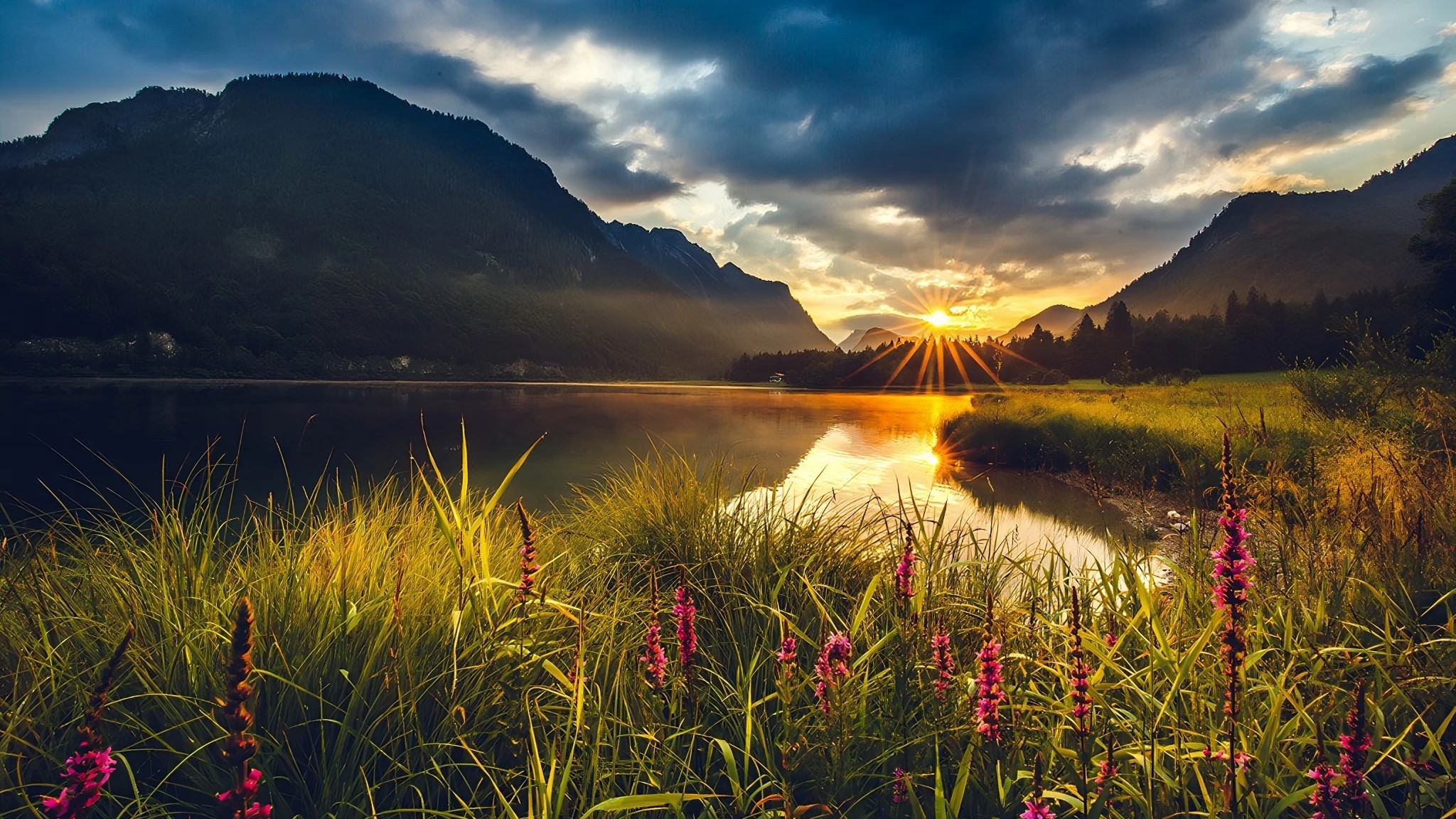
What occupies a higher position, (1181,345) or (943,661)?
(1181,345)

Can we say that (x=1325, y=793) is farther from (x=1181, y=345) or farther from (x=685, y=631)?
(x=1181, y=345)

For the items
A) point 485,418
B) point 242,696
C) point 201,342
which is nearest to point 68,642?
point 242,696

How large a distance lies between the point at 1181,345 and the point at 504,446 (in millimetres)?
94352

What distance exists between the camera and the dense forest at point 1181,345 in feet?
103

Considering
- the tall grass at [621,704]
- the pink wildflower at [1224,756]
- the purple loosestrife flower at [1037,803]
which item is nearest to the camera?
the purple loosestrife flower at [1037,803]

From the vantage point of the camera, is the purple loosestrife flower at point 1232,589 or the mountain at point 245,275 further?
the mountain at point 245,275

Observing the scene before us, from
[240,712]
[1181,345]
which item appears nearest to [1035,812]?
[240,712]

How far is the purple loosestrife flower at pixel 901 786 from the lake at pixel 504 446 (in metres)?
1.82

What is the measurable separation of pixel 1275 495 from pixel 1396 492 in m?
1.64

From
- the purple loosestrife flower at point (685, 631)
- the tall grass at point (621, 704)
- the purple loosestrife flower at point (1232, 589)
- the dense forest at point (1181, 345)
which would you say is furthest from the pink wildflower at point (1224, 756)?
the dense forest at point (1181, 345)

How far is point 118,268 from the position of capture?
109938mm

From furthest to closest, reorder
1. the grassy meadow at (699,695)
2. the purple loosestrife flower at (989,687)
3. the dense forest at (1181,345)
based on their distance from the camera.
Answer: the dense forest at (1181,345)
the grassy meadow at (699,695)
the purple loosestrife flower at (989,687)

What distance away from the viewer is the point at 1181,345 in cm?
8519

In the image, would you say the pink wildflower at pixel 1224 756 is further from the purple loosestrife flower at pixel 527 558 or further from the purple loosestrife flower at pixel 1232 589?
the purple loosestrife flower at pixel 527 558
